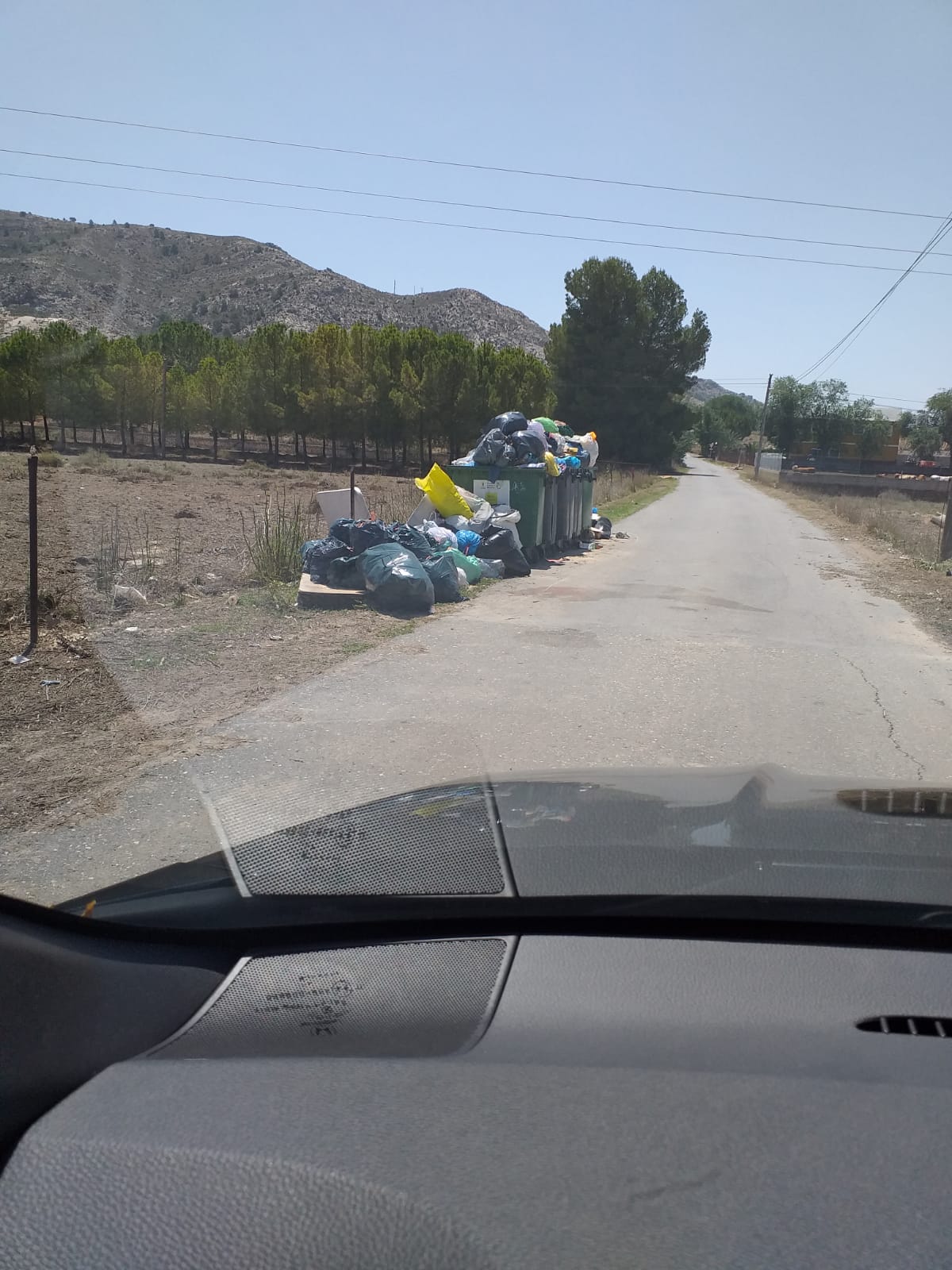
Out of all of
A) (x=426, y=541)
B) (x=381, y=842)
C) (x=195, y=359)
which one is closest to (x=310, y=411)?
(x=195, y=359)

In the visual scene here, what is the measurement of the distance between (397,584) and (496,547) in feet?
12.3

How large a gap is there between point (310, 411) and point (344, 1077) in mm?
54670

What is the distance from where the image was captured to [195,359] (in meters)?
62.2

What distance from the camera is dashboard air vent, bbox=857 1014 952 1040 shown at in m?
2.26

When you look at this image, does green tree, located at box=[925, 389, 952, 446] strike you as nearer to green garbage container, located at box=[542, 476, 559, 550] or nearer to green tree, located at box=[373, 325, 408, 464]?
green tree, located at box=[373, 325, 408, 464]

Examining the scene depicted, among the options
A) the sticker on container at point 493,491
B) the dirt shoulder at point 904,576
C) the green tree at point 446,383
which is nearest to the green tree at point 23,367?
the green tree at point 446,383

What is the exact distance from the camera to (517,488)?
1557 cm

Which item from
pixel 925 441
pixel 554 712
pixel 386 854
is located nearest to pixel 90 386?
pixel 554 712

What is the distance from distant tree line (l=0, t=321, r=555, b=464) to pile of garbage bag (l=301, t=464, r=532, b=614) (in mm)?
37020

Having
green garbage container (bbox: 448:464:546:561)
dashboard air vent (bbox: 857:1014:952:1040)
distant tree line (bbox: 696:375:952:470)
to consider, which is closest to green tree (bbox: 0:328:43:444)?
green garbage container (bbox: 448:464:546:561)

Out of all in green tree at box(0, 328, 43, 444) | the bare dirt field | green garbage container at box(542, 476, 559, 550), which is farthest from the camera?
green tree at box(0, 328, 43, 444)

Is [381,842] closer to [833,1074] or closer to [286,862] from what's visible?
[286,862]

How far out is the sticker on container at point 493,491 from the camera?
15.5 m

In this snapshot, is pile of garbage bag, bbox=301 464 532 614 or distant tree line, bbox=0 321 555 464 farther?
distant tree line, bbox=0 321 555 464
